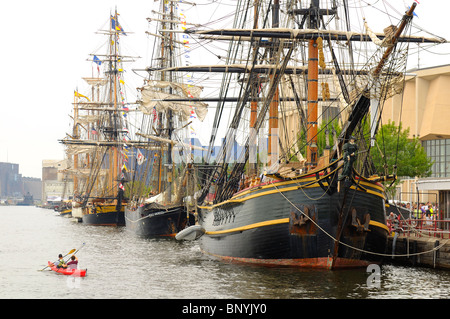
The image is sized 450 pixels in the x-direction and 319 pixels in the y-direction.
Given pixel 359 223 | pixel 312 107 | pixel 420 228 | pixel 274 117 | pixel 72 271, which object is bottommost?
pixel 72 271

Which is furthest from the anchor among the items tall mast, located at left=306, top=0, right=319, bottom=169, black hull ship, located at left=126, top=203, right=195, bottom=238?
black hull ship, located at left=126, top=203, right=195, bottom=238

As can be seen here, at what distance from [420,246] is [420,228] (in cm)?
275

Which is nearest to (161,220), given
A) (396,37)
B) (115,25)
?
(396,37)

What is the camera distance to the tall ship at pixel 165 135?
59.3 metres

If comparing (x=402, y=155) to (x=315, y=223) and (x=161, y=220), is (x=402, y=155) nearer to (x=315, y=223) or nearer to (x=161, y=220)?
(x=161, y=220)

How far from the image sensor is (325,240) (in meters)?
29.6

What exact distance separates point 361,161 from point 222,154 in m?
11.1

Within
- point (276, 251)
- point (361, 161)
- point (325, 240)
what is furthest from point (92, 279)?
point (361, 161)

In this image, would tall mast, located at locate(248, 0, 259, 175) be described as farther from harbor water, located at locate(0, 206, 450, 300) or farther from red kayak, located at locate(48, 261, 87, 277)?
red kayak, located at locate(48, 261, 87, 277)

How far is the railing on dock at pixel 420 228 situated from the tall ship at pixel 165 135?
23.6 m

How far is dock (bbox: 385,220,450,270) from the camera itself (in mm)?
31109

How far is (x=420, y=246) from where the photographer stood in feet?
108

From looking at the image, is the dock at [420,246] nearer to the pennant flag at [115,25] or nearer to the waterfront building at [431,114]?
the waterfront building at [431,114]
